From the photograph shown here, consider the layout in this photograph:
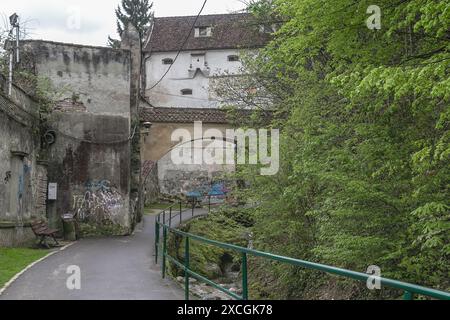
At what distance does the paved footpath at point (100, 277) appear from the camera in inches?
335

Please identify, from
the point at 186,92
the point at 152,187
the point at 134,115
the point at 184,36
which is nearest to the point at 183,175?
the point at 152,187

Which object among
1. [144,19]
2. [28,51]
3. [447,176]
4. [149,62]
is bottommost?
[447,176]

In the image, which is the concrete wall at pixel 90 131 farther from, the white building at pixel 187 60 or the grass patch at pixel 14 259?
the white building at pixel 187 60

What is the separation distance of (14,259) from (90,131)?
7.52 m

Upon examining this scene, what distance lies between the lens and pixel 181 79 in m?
41.2

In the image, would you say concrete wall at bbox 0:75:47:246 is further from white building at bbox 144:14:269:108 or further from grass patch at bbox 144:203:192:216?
white building at bbox 144:14:269:108

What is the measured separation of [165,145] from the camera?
27000 mm

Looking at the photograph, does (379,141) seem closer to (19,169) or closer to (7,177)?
(7,177)

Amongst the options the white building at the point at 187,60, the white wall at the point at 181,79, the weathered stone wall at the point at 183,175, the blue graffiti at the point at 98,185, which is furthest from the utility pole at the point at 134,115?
the white wall at the point at 181,79

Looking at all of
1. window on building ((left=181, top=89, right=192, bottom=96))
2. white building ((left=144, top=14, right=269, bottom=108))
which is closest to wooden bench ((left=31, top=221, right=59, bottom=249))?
white building ((left=144, top=14, right=269, bottom=108))

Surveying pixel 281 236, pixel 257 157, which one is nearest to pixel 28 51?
pixel 257 157

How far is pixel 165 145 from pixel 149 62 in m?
16.9

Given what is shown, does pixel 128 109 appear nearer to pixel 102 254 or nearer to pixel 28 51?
pixel 28 51
